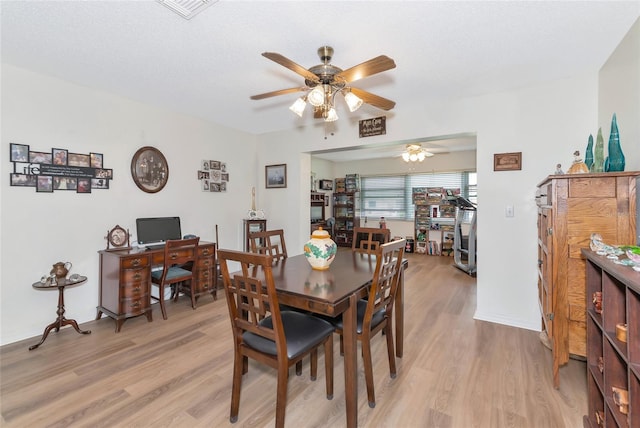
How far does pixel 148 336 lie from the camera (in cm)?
277

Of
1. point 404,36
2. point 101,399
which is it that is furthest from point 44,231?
point 404,36

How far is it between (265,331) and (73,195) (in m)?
2.71

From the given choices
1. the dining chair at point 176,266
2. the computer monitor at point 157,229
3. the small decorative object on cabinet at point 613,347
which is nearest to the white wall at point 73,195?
the computer monitor at point 157,229

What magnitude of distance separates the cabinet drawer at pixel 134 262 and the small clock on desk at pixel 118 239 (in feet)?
1.30

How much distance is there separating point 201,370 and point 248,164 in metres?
3.32

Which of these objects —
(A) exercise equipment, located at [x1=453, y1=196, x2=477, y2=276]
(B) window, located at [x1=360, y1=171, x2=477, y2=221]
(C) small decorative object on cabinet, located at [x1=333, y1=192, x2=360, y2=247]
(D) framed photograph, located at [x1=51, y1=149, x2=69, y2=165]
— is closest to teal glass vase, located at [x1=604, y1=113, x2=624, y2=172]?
(A) exercise equipment, located at [x1=453, y1=196, x2=477, y2=276]

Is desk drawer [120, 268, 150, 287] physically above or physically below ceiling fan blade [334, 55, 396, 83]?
below

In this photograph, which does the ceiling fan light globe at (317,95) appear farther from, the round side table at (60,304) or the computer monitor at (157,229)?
the round side table at (60,304)

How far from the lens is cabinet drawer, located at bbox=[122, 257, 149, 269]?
9.41ft

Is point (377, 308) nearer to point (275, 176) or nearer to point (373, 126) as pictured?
point (373, 126)

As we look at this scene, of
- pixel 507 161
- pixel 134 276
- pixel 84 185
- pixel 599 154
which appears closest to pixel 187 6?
pixel 84 185

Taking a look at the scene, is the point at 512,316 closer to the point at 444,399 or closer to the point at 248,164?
the point at 444,399

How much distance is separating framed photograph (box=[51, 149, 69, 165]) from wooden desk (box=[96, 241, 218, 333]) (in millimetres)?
949

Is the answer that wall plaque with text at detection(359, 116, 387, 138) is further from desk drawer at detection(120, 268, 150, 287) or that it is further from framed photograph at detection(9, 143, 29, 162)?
framed photograph at detection(9, 143, 29, 162)
